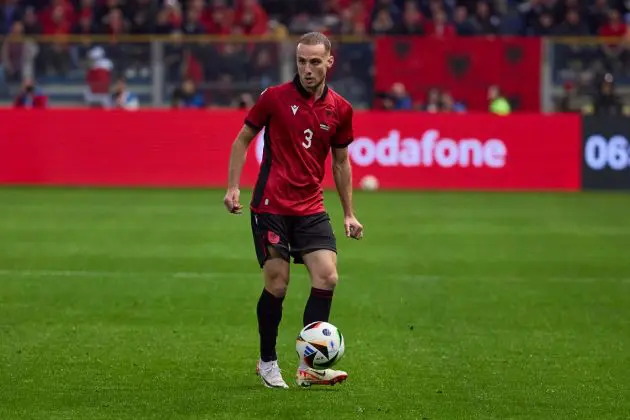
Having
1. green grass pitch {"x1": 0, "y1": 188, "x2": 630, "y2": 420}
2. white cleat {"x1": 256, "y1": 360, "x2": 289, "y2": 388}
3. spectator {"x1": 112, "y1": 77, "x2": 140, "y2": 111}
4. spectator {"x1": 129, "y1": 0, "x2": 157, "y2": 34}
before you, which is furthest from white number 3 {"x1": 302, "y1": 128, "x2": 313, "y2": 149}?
spectator {"x1": 129, "y1": 0, "x2": 157, "y2": 34}

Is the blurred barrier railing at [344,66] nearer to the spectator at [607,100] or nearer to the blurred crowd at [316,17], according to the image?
the spectator at [607,100]

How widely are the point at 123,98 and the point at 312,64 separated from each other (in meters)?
19.4

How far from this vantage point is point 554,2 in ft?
105

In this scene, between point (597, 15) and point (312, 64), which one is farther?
point (597, 15)

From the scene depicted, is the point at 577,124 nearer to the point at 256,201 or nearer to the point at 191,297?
the point at 191,297

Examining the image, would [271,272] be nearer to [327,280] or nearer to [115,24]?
[327,280]

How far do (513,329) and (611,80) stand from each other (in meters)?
17.4

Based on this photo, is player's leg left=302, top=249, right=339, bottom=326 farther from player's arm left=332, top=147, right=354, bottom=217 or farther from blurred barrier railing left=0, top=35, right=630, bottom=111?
blurred barrier railing left=0, top=35, right=630, bottom=111

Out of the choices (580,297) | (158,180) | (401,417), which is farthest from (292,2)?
(401,417)

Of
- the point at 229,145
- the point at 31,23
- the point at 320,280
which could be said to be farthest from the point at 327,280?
the point at 31,23

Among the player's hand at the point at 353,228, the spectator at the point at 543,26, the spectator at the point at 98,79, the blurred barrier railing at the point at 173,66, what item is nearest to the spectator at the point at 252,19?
the blurred barrier railing at the point at 173,66

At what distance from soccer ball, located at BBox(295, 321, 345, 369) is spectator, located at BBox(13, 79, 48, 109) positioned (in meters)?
19.5

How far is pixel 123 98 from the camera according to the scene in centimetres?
2720

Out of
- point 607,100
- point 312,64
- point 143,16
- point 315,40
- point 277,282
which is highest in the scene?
point 315,40
